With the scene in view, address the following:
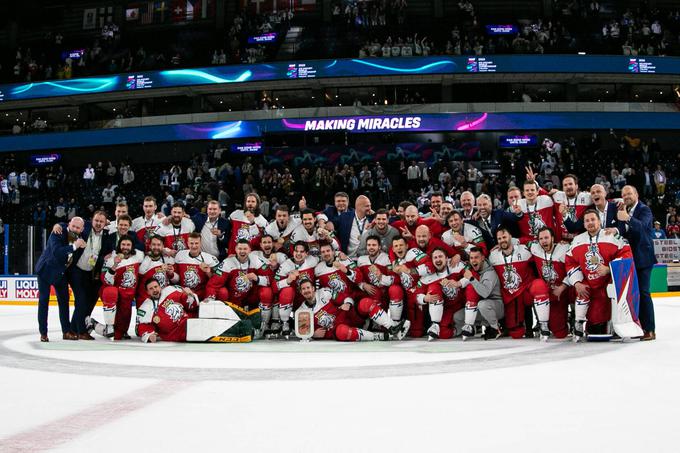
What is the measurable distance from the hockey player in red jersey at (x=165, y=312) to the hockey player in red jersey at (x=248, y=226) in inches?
45.2

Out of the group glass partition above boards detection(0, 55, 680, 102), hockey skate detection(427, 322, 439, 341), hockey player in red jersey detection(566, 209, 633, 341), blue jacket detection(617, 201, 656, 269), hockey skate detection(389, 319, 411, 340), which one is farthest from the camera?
glass partition above boards detection(0, 55, 680, 102)

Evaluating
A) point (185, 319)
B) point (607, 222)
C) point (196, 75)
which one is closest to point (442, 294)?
point (607, 222)

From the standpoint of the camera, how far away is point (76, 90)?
100 feet

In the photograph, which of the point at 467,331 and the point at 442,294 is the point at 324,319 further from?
the point at 467,331

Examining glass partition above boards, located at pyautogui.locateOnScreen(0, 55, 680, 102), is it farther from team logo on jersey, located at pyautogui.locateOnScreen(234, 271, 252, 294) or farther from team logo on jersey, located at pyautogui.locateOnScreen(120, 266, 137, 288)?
team logo on jersey, located at pyautogui.locateOnScreen(120, 266, 137, 288)

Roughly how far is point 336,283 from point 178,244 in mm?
2352

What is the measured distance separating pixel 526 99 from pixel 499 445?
89.3 ft

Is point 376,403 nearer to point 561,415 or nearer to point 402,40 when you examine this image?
point 561,415

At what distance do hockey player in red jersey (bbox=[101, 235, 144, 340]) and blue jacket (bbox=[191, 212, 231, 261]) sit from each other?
3.59 ft

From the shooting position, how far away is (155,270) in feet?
26.9

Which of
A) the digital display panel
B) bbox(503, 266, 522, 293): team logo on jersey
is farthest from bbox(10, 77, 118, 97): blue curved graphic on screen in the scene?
bbox(503, 266, 522, 293): team logo on jersey

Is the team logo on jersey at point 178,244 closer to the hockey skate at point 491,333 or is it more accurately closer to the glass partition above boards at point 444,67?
the hockey skate at point 491,333

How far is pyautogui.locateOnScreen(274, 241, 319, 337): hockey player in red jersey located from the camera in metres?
8.05

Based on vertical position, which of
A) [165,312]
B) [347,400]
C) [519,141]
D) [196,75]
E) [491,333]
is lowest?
[491,333]
